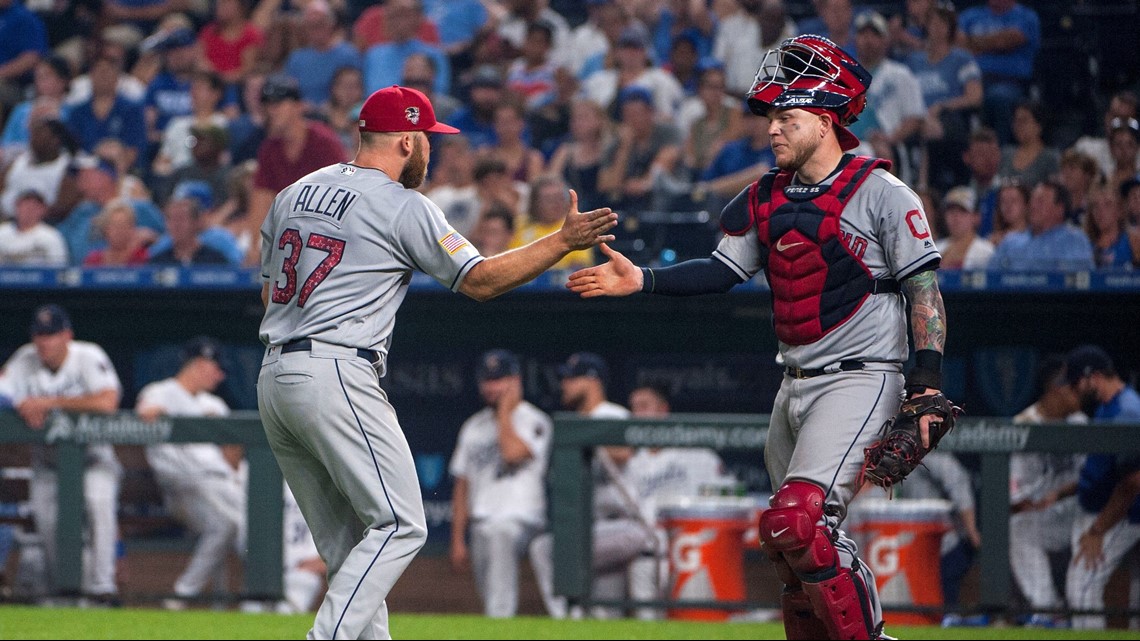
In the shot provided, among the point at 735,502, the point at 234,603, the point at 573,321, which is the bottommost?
the point at 234,603

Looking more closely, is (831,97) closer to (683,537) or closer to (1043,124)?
(683,537)

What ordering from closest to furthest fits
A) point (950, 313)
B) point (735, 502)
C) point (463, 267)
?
1. point (463, 267)
2. point (735, 502)
3. point (950, 313)

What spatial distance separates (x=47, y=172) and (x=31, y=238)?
800 millimetres

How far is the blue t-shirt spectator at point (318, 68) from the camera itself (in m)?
10.7

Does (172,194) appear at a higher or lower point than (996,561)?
higher

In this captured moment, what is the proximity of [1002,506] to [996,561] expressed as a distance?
263 millimetres

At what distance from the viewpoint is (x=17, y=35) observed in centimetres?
1179

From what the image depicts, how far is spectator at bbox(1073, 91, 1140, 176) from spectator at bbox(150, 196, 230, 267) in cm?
533

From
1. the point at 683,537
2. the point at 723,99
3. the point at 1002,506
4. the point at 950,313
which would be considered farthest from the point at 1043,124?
the point at 683,537

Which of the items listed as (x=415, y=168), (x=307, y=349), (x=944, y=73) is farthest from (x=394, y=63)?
(x=307, y=349)

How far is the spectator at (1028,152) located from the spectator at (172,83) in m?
6.16

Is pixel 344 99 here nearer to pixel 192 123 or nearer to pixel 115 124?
pixel 192 123

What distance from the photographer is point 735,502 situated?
7199 millimetres

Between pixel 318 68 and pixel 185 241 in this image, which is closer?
pixel 185 241
